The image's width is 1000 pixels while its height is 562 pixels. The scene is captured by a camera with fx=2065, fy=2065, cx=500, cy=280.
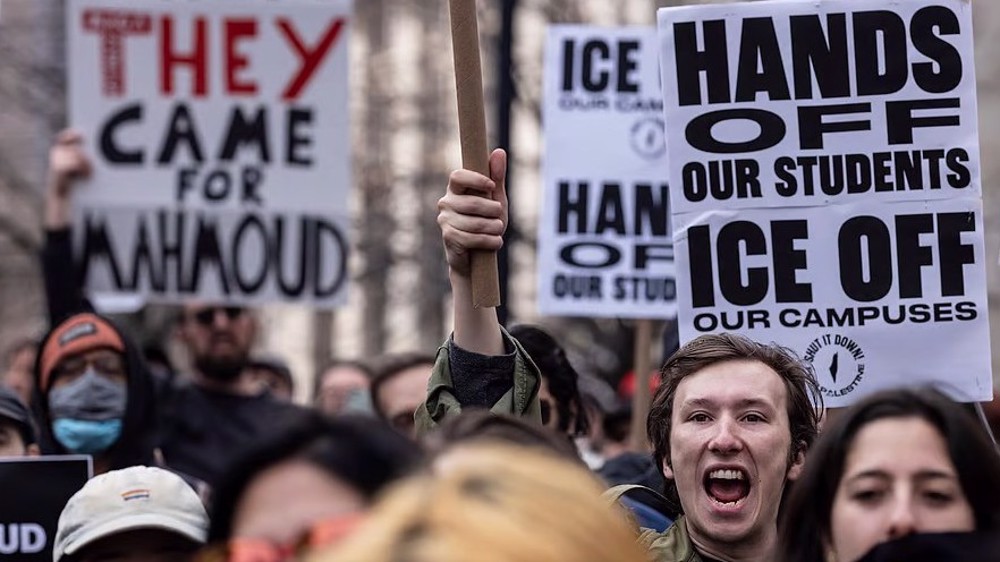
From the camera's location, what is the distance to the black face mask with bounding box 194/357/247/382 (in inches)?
315

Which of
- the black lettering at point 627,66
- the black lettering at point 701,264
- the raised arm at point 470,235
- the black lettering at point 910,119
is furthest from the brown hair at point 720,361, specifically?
the black lettering at point 627,66

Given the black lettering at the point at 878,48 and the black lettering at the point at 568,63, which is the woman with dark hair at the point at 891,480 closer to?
the black lettering at the point at 878,48

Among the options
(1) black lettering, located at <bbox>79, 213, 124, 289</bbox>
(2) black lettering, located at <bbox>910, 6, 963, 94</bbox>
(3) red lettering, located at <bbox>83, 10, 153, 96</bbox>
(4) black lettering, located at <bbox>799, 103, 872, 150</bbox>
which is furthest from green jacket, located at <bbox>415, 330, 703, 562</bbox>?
(3) red lettering, located at <bbox>83, 10, 153, 96</bbox>

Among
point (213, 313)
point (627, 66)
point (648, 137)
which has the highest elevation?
point (627, 66)

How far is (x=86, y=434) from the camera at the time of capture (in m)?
6.09

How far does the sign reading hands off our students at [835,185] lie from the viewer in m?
5.32

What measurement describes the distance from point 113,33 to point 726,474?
5.32m

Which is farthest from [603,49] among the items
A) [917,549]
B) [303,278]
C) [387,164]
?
[387,164]

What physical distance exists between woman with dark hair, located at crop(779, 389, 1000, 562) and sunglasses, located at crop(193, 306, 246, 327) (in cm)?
546

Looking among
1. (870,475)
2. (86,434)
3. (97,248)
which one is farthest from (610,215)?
(870,475)

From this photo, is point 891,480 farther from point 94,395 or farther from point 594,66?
point 594,66

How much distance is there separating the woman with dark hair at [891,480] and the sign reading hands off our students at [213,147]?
18.4 feet

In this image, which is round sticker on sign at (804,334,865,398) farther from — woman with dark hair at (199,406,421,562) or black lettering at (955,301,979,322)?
woman with dark hair at (199,406,421,562)

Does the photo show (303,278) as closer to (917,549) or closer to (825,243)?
(825,243)
